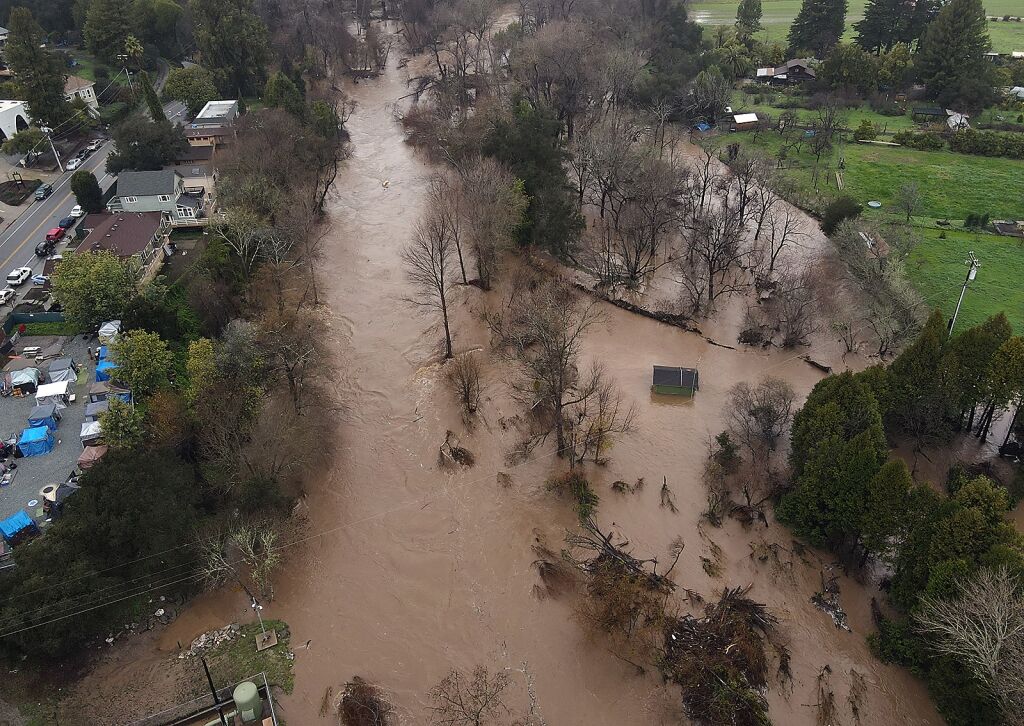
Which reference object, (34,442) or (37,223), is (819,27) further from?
(34,442)

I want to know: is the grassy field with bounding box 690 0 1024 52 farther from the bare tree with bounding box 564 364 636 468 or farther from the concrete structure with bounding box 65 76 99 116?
the concrete structure with bounding box 65 76 99 116

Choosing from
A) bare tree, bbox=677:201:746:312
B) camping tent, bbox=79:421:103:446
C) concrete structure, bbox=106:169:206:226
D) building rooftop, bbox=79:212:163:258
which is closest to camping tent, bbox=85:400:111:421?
camping tent, bbox=79:421:103:446

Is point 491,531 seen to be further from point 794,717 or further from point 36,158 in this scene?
point 36,158

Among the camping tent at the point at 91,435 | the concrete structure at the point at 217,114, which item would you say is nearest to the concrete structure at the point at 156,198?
the concrete structure at the point at 217,114

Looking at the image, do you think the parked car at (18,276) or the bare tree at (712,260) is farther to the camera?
the bare tree at (712,260)

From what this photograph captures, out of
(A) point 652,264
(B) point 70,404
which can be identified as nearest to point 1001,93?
(A) point 652,264

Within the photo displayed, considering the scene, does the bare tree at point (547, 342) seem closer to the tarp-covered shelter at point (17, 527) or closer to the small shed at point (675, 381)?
the small shed at point (675, 381)
